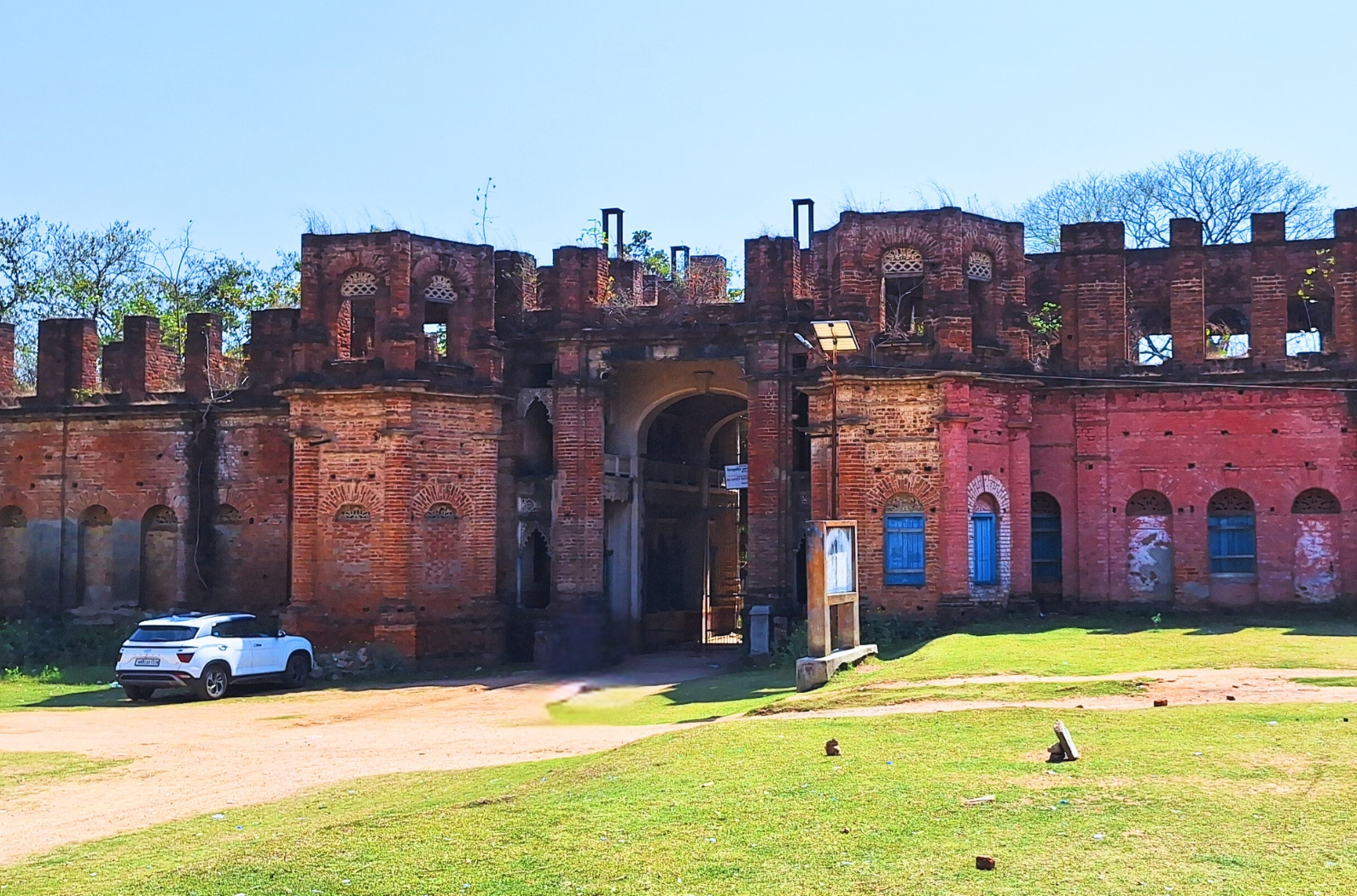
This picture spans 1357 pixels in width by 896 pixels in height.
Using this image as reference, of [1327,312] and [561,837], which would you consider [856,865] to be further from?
[1327,312]

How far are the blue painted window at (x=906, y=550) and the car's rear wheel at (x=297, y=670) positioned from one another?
1029 cm

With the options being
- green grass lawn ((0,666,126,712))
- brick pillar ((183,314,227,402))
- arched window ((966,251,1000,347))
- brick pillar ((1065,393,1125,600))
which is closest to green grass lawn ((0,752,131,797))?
green grass lawn ((0,666,126,712))

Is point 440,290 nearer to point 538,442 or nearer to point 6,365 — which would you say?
point 538,442

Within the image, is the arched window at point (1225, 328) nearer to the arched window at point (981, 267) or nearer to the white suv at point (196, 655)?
the arched window at point (981, 267)

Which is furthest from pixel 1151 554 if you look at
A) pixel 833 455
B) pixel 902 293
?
pixel 833 455

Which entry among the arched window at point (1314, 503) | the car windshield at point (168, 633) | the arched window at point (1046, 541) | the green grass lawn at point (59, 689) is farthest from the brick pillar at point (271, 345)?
the arched window at point (1314, 503)

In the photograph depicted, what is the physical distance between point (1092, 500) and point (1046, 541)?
1.14 m

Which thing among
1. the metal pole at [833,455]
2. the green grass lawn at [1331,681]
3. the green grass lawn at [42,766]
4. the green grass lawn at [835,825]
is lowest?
the green grass lawn at [42,766]

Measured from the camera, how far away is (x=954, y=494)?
23375 millimetres

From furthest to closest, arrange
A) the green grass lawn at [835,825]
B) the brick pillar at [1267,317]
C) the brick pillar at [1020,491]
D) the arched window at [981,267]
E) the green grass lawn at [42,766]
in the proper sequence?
1. the brick pillar at [1267,317]
2. the arched window at [981,267]
3. the brick pillar at [1020,491]
4. the green grass lawn at [42,766]
5. the green grass lawn at [835,825]

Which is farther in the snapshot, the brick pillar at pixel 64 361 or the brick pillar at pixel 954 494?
the brick pillar at pixel 64 361

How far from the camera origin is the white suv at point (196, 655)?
70.2 ft

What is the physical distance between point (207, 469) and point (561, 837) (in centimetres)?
2152

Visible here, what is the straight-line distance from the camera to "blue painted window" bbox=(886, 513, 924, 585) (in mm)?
23438
